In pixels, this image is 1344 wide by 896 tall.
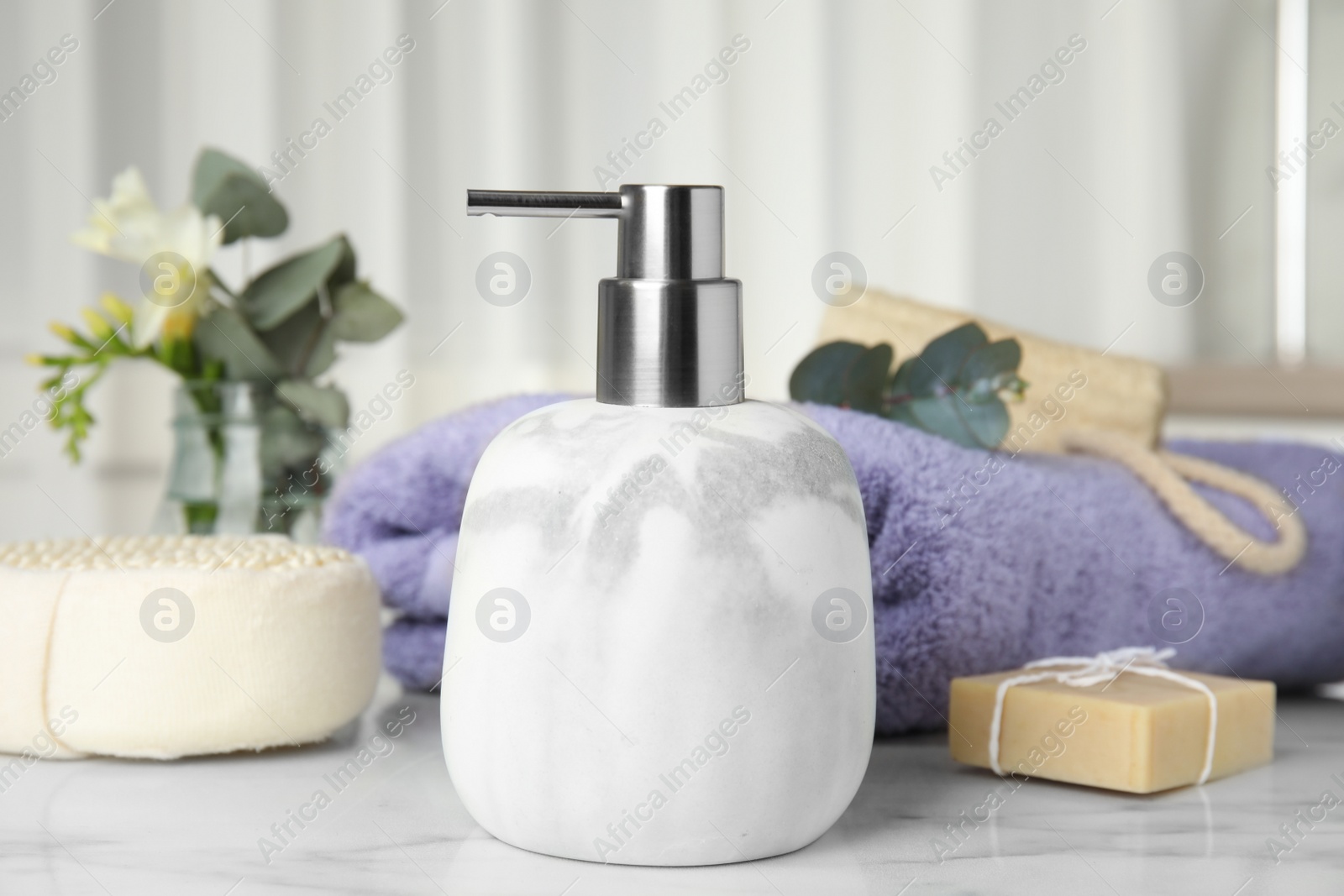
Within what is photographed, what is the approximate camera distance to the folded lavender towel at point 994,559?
446 millimetres

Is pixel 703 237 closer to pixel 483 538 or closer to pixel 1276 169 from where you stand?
pixel 483 538

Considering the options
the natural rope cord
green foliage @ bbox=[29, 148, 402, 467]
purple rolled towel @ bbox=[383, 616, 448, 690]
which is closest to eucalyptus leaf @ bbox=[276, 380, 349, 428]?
green foliage @ bbox=[29, 148, 402, 467]

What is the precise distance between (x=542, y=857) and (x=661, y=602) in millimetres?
81

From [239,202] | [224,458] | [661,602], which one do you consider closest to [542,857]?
[661,602]

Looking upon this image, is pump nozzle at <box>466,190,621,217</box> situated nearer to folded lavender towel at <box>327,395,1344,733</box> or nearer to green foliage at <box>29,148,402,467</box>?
folded lavender towel at <box>327,395,1344,733</box>

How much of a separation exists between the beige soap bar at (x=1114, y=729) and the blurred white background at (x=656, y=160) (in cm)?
47

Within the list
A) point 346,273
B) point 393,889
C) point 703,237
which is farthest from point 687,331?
point 346,273

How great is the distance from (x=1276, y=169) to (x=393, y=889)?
0.75 meters

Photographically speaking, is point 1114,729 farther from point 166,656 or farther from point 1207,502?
point 166,656

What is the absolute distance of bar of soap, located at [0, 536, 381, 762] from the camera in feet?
1.32

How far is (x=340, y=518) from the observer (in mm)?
524

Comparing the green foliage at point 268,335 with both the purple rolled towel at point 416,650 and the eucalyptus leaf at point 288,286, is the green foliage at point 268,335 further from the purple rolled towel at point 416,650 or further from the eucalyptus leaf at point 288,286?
the purple rolled towel at point 416,650

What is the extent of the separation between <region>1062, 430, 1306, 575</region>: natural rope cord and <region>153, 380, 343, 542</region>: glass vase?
0.36 meters

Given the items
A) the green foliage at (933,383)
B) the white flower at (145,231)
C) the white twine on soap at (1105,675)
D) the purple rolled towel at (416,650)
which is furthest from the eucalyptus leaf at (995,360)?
the white flower at (145,231)
